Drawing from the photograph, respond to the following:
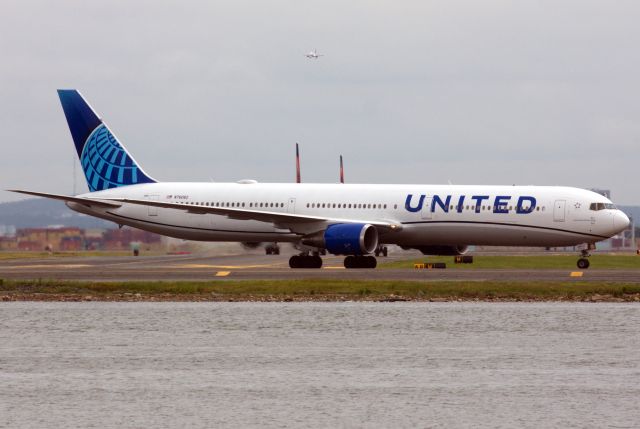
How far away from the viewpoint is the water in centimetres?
2197

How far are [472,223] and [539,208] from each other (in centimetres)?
318

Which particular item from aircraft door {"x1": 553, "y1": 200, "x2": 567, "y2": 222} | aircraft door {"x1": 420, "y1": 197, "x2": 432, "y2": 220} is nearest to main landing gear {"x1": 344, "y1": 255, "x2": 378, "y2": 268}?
aircraft door {"x1": 420, "y1": 197, "x2": 432, "y2": 220}

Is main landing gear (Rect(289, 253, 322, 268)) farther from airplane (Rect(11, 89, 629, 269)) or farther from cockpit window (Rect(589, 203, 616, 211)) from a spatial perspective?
cockpit window (Rect(589, 203, 616, 211))

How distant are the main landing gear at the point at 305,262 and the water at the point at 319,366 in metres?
18.3

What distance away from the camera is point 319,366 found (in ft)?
92.6

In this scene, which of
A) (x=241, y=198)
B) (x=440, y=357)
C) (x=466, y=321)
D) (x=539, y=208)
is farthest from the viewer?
(x=241, y=198)

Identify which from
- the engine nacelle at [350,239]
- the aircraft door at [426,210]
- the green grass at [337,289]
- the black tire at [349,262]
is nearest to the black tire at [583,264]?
the aircraft door at [426,210]

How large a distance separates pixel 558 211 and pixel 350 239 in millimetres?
9797

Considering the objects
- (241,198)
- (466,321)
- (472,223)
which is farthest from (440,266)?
(466,321)

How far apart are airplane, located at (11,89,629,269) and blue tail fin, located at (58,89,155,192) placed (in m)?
0.06

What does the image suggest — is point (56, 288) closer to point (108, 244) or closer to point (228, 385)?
point (228, 385)

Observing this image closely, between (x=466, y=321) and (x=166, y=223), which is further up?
(x=166, y=223)

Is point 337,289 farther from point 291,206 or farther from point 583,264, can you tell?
point 291,206

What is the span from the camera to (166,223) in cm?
6488
